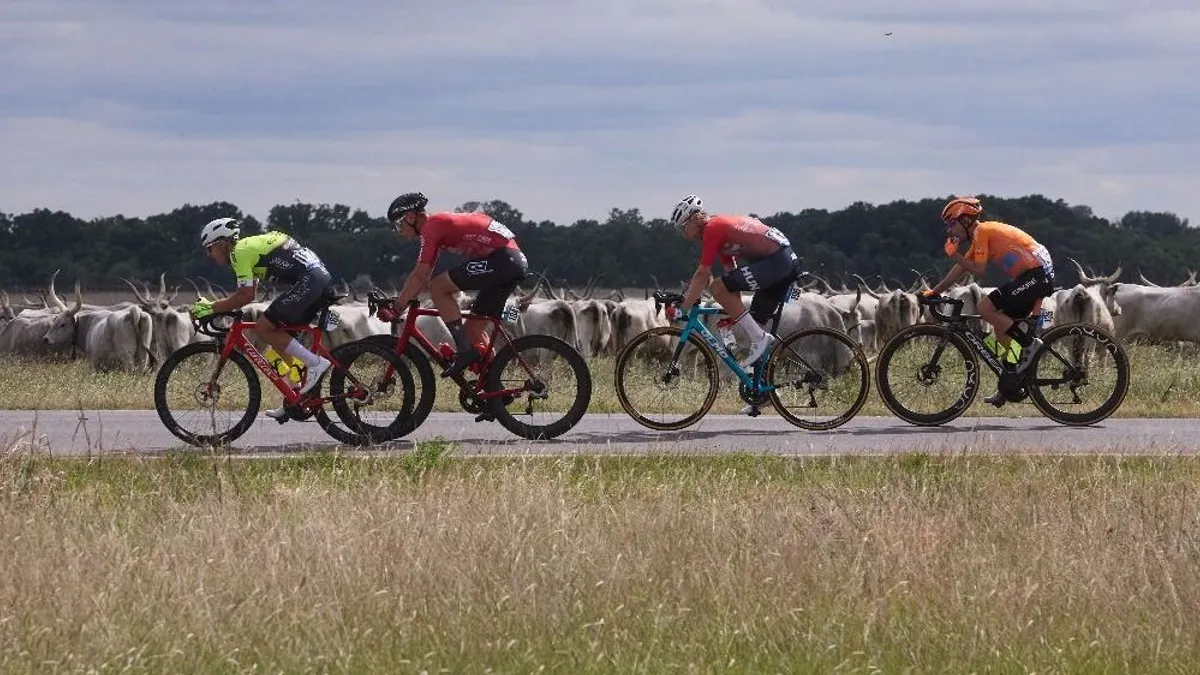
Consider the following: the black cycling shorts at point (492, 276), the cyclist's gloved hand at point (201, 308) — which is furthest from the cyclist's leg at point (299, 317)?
the black cycling shorts at point (492, 276)

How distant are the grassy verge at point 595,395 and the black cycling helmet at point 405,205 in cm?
295

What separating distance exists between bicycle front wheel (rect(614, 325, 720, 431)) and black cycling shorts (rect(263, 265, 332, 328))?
2557 millimetres

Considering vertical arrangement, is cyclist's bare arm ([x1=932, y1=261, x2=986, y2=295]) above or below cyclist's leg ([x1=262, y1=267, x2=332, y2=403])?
above

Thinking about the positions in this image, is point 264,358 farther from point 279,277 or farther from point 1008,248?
point 1008,248

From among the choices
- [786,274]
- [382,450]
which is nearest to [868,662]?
[382,450]

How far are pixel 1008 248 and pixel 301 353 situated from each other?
5.84m

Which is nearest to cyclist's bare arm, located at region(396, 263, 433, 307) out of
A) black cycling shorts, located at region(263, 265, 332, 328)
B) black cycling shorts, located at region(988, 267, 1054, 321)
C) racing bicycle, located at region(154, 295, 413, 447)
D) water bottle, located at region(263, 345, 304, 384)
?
racing bicycle, located at region(154, 295, 413, 447)

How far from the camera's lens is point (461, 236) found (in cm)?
1386

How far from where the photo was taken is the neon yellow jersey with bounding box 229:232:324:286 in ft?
44.8

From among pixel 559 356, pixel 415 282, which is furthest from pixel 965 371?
pixel 415 282

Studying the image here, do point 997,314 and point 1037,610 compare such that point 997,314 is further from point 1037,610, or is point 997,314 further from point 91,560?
point 91,560

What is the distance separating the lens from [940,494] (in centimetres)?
1070

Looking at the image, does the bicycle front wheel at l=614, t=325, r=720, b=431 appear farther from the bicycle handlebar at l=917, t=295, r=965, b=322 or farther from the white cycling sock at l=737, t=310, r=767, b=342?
the bicycle handlebar at l=917, t=295, r=965, b=322

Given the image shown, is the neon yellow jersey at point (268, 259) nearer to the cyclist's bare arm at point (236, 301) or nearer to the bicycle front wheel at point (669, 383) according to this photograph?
the cyclist's bare arm at point (236, 301)
